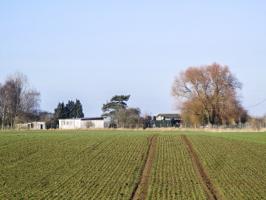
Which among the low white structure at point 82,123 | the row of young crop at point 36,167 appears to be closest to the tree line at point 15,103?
the low white structure at point 82,123

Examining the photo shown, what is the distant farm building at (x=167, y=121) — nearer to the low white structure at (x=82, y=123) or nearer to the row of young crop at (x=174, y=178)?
the low white structure at (x=82, y=123)

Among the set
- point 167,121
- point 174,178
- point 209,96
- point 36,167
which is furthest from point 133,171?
point 167,121

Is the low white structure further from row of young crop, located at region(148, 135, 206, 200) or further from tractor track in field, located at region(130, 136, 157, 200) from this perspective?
tractor track in field, located at region(130, 136, 157, 200)

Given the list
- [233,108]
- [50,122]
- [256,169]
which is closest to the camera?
[256,169]

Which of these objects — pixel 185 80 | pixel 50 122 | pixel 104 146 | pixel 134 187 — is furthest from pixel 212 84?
pixel 134 187

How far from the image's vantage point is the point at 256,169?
37.9 m

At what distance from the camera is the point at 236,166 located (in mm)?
39688

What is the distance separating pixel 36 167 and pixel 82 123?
106 m

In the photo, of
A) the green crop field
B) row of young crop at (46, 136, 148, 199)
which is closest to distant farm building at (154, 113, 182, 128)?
the green crop field

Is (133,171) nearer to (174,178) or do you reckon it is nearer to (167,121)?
(174,178)

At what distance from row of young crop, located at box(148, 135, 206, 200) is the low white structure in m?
91.1

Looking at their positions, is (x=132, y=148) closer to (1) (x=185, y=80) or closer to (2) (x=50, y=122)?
(1) (x=185, y=80)

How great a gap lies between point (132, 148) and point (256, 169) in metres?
19.2

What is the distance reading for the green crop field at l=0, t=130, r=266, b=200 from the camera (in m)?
26.9
